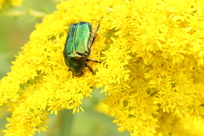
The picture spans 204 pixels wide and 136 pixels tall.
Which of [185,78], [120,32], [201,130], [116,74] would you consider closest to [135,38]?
[120,32]

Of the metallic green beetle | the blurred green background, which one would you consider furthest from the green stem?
the metallic green beetle

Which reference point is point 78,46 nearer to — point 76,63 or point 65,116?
point 76,63

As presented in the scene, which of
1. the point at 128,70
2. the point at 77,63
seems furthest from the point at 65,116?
the point at 128,70

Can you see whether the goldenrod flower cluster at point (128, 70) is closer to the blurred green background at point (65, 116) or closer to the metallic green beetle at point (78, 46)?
the metallic green beetle at point (78, 46)

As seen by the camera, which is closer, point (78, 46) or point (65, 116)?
point (78, 46)

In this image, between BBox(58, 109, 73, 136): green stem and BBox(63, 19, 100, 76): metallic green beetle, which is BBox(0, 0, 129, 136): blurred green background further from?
BBox(63, 19, 100, 76): metallic green beetle
